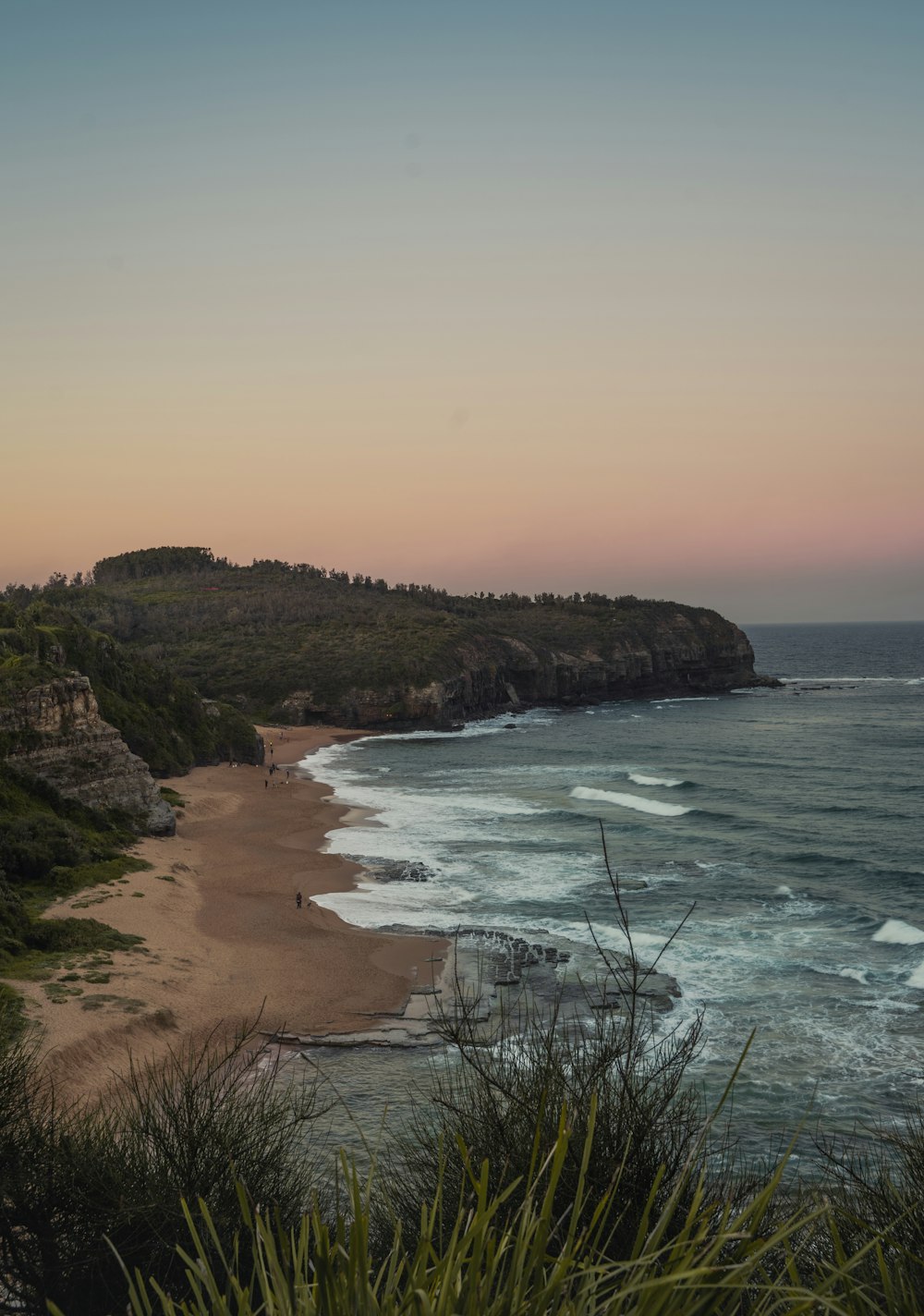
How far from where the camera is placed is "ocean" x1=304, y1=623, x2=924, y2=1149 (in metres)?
24.2

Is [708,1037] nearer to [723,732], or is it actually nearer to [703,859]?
[703,859]

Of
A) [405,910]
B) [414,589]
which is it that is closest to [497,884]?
[405,910]

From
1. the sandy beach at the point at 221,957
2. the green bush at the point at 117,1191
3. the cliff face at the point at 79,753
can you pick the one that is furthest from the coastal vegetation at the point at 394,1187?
the cliff face at the point at 79,753

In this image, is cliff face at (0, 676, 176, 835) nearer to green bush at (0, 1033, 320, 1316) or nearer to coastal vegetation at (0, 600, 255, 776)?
coastal vegetation at (0, 600, 255, 776)

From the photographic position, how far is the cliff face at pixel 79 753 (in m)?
42.4

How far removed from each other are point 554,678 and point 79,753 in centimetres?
9225

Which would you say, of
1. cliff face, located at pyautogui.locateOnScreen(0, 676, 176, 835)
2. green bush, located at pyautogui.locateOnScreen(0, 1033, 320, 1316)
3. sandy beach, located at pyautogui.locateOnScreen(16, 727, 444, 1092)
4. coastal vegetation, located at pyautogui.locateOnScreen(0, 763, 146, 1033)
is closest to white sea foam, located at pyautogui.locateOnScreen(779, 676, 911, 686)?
sandy beach, located at pyautogui.locateOnScreen(16, 727, 444, 1092)

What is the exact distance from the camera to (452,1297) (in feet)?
11.8

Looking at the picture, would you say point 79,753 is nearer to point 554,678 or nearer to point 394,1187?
point 394,1187

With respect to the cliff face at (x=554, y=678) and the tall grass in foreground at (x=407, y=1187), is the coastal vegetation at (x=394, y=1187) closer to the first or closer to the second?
the tall grass in foreground at (x=407, y=1187)

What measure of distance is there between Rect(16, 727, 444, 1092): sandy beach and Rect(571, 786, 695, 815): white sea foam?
19.1 metres

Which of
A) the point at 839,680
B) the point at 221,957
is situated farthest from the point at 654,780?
the point at 839,680

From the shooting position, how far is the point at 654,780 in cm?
6625

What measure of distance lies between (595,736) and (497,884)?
55.0 metres
